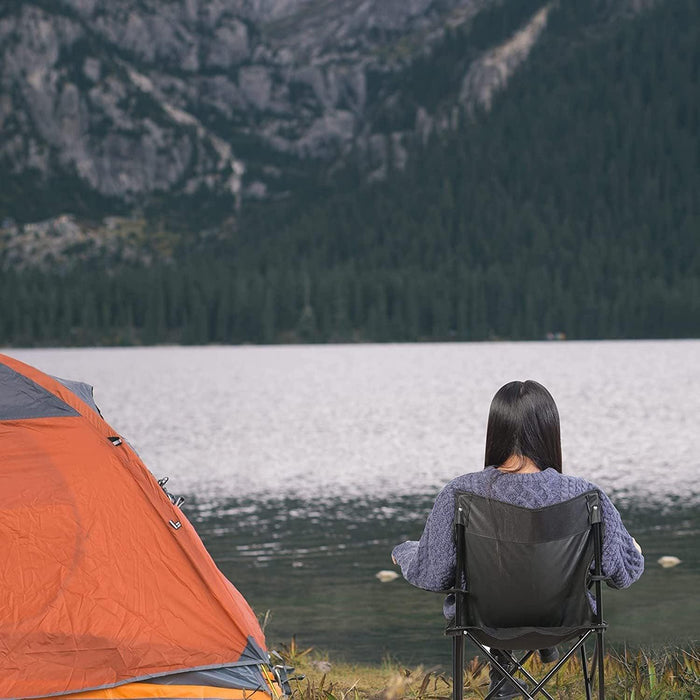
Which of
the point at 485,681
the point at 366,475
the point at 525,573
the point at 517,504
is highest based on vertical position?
the point at 517,504

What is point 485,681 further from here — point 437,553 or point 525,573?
point 525,573

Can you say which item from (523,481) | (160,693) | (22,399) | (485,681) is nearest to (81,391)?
(22,399)

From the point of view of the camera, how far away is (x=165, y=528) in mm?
7930

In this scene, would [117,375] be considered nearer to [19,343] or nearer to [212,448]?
[212,448]

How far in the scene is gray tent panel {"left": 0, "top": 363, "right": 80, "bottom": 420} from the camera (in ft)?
26.0

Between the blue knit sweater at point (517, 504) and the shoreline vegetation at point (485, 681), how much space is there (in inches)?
71.3

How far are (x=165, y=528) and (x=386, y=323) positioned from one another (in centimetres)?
15331

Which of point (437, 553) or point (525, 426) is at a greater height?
point (525, 426)

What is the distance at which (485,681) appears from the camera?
336 inches

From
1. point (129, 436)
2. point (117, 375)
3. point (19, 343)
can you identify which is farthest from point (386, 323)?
point (129, 436)

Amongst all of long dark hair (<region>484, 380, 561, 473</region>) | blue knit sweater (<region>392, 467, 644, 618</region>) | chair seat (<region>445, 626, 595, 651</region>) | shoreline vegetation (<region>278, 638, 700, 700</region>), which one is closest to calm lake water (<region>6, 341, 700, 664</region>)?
shoreline vegetation (<region>278, 638, 700, 700</region>)

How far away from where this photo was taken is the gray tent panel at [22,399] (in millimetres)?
7938

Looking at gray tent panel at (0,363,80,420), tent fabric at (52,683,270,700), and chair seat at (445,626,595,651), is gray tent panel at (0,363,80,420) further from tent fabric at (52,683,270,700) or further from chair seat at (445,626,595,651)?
chair seat at (445,626,595,651)

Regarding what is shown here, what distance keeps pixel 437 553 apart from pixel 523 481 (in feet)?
2.00
